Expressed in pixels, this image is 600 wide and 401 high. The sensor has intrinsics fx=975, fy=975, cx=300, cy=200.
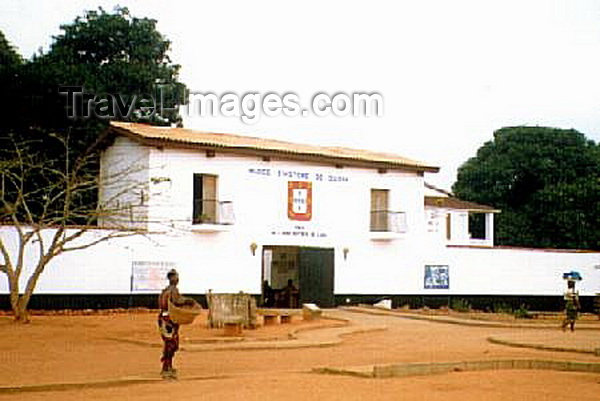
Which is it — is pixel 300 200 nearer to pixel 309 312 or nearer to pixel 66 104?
pixel 309 312

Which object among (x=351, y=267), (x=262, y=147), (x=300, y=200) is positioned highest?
(x=262, y=147)

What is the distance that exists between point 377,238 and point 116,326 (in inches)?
570

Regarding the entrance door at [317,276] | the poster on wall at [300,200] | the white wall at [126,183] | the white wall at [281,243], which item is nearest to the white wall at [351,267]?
the white wall at [281,243]

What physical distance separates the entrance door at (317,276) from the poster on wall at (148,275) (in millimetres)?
5594

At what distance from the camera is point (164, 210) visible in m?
32.1

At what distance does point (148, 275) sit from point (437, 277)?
12580 mm

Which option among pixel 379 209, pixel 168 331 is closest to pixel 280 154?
pixel 379 209

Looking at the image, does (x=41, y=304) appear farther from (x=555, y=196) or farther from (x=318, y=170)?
(x=555, y=196)

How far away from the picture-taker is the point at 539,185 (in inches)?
2373

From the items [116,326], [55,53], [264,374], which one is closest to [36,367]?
[264,374]

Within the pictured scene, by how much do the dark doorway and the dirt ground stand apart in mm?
9360

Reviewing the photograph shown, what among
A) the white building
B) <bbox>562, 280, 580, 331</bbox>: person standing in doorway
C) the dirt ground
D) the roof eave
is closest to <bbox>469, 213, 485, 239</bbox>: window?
the white building

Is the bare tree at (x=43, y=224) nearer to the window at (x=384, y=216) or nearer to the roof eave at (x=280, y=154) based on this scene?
the roof eave at (x=280, y=154)

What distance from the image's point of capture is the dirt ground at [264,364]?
12.4 meters
